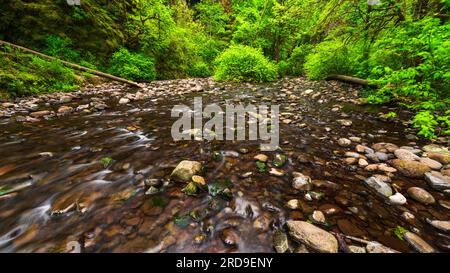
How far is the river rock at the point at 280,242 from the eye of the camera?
1.39 meters

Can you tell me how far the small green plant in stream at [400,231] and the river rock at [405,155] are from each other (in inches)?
55.0

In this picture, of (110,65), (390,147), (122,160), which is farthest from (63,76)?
(390,147)

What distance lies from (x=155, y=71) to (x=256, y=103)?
785 centimetres

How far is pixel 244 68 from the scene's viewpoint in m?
10.9

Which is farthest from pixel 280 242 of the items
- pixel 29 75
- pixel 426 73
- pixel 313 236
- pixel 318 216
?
pixel 29 75

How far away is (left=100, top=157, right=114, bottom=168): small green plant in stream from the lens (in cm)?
237

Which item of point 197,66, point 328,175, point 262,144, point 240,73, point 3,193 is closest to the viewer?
point 3,193

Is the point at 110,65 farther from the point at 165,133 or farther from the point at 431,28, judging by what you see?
the point at 431,28

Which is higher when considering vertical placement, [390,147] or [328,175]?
[390,147]

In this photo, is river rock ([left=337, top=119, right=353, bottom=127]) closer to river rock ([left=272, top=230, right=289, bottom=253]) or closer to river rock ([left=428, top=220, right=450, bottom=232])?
river rock ([left=428, top=220, right=450, bottom=232])

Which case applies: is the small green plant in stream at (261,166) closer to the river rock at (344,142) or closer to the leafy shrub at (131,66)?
the river rock at (344,142)

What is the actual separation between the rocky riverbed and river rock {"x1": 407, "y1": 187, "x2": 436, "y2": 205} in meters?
0.01

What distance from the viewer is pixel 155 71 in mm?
11406

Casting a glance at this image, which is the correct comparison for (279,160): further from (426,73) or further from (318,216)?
(426,73)
